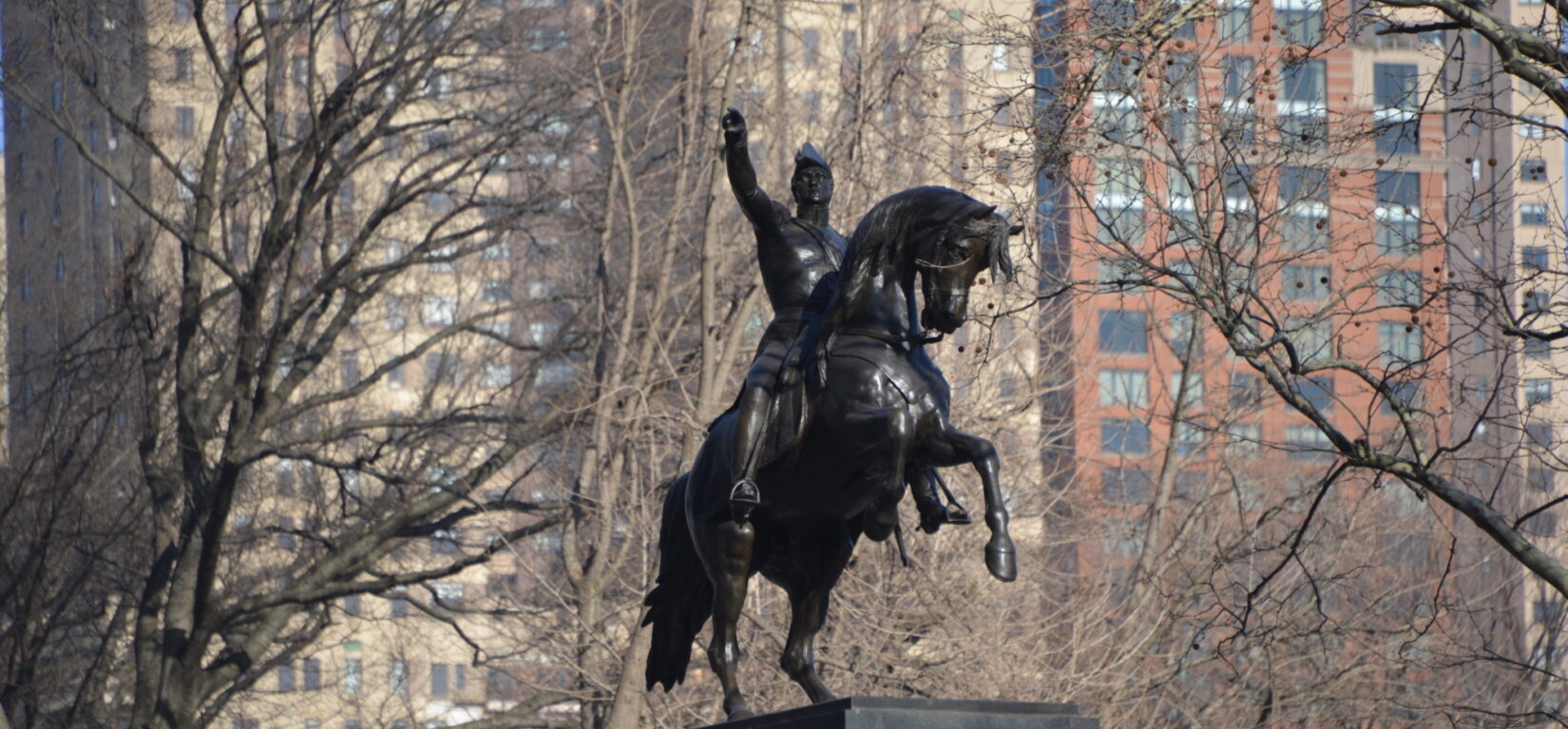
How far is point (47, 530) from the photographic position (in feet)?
73.4

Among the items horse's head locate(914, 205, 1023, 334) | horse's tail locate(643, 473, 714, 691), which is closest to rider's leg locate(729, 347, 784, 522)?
horse's head locate(914, 205, 1023, 334)

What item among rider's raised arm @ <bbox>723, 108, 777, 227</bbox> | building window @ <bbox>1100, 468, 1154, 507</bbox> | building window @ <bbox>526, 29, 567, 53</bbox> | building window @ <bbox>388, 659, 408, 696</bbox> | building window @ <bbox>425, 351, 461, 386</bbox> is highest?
building window @ <bbox>526, 29, 567, 53</bbox>

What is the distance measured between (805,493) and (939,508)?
2.13 feet

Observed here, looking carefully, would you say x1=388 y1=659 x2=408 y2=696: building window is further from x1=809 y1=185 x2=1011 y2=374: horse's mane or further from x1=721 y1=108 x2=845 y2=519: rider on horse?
x1=809 y1=185 x2=1011 y2=374: horse's mane

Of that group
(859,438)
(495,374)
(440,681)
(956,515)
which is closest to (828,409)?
(859,438)

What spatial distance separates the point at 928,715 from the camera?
859 cm

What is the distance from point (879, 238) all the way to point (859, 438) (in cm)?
86

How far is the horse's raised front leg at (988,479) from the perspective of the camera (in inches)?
339

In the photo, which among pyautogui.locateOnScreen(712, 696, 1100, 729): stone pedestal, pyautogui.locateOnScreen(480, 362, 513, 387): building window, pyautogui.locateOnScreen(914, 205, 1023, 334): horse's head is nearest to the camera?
pyautogui.locateOnScreen(712, 696, 1100, 729): stone pedestal

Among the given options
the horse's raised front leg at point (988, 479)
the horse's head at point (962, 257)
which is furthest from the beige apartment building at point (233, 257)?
the horse's head at point (962, 257)

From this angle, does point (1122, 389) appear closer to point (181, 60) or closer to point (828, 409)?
point (181, 60)

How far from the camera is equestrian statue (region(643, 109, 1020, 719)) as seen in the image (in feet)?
29.4

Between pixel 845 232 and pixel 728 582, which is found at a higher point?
pixel 845 232

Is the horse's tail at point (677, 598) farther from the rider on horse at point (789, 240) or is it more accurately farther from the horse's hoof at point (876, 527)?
the horse's hoof at point (876, 527)
